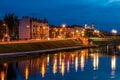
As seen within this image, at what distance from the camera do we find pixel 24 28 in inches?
5846

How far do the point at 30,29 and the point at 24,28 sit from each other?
143 inches

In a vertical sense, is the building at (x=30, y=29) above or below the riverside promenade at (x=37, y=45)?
above

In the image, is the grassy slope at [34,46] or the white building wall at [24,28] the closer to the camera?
the grassy slope at [34,46]

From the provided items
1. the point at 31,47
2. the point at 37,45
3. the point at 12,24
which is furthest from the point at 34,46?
the point at 12,24

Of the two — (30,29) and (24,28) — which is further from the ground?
(24,28)

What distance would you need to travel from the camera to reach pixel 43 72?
5900 cm

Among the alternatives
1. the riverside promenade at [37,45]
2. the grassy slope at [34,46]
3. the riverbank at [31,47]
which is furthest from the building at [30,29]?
the grassy slope at [34,46]

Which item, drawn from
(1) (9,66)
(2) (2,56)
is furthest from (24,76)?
(2) (2,56)

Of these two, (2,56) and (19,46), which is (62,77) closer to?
(2,56)

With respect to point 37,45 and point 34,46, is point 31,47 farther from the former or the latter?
point 37,45

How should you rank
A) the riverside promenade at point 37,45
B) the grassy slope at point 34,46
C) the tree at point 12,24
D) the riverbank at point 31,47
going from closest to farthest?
the riverside promenade at point 37,45, the riverbank at point 31,47, the grassy slope at point 34,46, the tree at point 12,24

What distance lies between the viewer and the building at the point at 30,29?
148 metres

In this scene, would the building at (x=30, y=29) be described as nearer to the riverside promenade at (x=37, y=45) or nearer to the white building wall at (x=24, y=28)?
the white building wall at (x=24, y=28)

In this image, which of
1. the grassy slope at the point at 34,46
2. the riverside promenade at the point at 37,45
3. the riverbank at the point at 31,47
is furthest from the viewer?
the grassy slope at the point at 34,46
